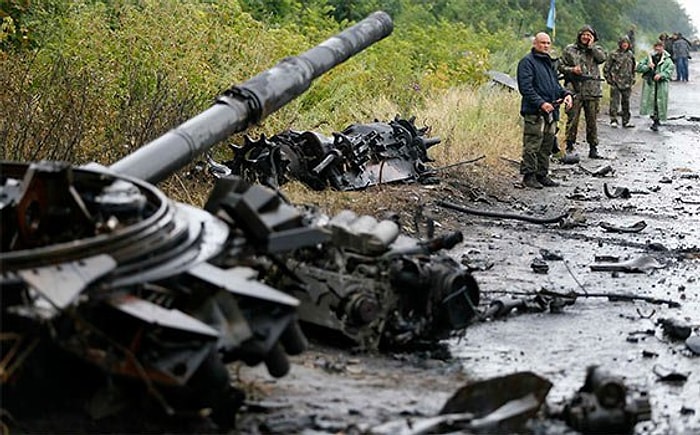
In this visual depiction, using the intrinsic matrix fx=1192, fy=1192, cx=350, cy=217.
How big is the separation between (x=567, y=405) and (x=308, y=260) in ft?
6.07

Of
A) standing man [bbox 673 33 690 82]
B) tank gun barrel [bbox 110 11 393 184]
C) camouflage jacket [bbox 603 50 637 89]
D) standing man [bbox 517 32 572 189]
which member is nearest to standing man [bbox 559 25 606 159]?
Result: standing man [bbox 517 32 572 189]

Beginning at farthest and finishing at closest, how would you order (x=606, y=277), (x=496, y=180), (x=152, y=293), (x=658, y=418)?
(x=496, y=180), (x=606, y=277), (x=658, y=418), (x=152, y=293)

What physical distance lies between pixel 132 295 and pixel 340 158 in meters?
6.55

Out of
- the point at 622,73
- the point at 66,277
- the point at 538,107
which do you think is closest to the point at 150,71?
the point at 538,107

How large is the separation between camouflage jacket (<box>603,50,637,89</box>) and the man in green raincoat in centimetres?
95

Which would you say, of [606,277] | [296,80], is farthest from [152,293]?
[606,277]

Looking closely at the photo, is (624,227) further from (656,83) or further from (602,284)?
(656,83)

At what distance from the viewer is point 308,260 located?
685 cm

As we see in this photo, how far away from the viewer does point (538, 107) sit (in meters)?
14.0

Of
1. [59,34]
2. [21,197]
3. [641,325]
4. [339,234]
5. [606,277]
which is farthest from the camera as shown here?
[59,34]

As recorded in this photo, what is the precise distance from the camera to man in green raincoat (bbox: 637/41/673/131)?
76.8 ft

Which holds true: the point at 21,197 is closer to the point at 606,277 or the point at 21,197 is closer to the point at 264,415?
the point at 264,415

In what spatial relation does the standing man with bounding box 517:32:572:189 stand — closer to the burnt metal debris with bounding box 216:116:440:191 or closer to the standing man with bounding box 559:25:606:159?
the burnt metal debris with bounding box 216:116:440:191

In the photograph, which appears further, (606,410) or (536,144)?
(536,144)
